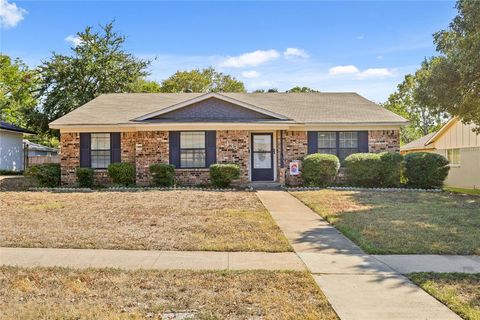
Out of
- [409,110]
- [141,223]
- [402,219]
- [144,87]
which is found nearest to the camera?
[141,223]

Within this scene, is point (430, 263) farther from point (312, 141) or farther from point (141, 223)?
point (312, 141)

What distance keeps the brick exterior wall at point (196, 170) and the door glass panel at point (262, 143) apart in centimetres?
41

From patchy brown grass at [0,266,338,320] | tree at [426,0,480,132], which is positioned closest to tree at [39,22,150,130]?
tree at [426,0,480,132]

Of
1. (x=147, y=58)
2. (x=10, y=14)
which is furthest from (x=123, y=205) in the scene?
(x=147, y=58)

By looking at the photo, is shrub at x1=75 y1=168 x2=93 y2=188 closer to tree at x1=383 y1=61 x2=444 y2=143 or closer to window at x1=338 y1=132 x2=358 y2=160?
window at x1=338 y1=132 x2=358 y2=160

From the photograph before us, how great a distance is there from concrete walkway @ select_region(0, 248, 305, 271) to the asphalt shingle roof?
11514 mm

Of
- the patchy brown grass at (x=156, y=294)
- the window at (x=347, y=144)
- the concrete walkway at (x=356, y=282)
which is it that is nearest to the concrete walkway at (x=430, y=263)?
the concrete walkway at (x=356, y=282)

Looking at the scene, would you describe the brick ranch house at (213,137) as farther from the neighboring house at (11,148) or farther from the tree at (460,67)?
the neighboring house at (11,148)

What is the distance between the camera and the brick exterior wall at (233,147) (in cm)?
1747

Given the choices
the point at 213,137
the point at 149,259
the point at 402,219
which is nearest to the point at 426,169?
the point at 402,219

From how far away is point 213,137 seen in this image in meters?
17.5

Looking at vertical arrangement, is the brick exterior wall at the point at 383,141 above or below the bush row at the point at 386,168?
above

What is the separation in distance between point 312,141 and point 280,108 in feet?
9.27

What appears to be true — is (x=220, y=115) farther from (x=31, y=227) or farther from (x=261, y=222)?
(x=31, y=227)
